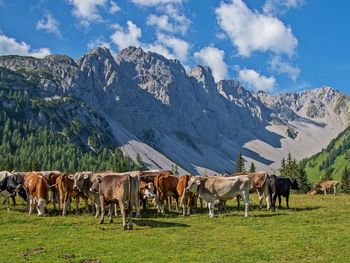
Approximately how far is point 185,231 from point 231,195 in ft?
24.3

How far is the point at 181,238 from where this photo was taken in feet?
75.4

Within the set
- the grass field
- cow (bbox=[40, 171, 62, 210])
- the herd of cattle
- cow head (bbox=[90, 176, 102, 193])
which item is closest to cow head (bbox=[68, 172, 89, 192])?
the herd of cattle

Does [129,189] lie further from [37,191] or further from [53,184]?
[53,184]

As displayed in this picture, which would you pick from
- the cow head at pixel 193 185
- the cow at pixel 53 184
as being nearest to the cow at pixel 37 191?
the cow at pixel 53 184

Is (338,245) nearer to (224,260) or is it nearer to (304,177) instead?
(224,260)

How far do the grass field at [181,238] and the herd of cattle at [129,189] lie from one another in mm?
1259

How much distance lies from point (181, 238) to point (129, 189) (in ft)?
16.3

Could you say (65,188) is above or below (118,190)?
above

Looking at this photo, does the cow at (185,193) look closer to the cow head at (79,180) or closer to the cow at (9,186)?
the cow head at (79,180)

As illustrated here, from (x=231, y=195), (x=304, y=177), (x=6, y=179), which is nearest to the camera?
(x=231, y=195)

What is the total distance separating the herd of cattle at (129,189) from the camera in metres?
26.8

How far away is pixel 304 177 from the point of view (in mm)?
131875

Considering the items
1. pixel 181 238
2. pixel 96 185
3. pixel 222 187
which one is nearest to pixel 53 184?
pixel 96 185

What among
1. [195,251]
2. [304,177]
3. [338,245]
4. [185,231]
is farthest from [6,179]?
[304,177]
